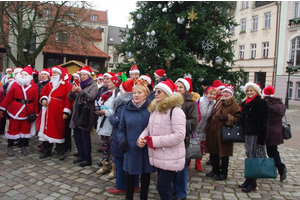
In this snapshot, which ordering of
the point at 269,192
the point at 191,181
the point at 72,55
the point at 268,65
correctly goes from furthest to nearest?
the point at 72,55
the point at 268,65
the point at 191,181
the point at 269,192

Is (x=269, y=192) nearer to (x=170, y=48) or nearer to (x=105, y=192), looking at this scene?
(x=105, y=192)

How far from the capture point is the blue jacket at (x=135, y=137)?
3248mm

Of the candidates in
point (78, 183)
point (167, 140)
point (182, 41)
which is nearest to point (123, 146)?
point (167, 140)

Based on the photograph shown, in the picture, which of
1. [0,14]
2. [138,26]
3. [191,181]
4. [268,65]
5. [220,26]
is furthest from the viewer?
[268,65]

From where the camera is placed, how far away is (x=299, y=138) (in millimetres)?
9055

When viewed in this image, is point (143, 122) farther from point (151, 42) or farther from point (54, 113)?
point (151, 42)

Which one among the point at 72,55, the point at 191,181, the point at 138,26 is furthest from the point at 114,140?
the point at 72,55

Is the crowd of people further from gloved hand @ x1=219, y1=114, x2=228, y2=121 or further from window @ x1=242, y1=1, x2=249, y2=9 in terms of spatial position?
window @ x1=242, y1=1, x2=249, y2=9

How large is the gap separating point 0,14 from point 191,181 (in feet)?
68.6

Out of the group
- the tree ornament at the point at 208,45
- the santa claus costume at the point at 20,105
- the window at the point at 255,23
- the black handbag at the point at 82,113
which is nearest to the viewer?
the black handbag at the point at 82,113

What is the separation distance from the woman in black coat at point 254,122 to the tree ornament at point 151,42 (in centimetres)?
431

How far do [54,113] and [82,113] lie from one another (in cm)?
95

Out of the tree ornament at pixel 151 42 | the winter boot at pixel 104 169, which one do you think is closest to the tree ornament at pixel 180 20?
the tree ornament at pixel 151 42

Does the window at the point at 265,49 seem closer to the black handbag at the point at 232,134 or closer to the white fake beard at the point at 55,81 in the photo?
the black handbag at the point at 232,134
